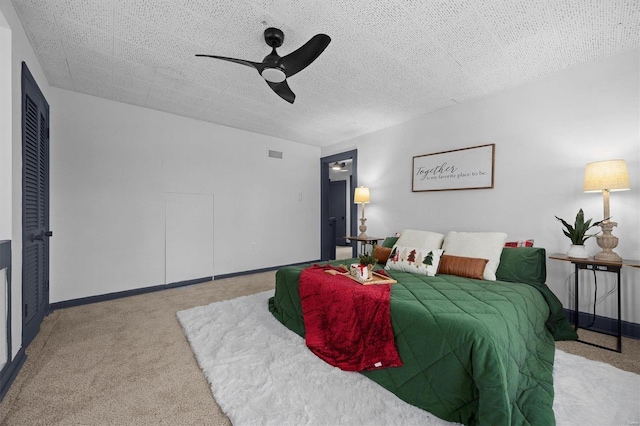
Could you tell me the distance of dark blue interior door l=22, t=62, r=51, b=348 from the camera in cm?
210

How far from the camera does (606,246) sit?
2207 millimetres

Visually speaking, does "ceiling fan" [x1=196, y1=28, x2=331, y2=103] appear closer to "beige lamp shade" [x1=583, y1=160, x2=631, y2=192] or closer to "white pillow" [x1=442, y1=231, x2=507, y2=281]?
"white pillow" [x1=442, y1=231, x2=507, y2=281]

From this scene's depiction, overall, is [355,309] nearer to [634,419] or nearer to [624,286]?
[634,419]

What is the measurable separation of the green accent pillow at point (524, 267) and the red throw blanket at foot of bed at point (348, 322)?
50.7 inches

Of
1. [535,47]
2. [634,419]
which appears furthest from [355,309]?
[535,47]

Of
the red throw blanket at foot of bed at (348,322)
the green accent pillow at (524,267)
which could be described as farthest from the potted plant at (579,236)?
the red throw blanket at foot of bed at (348,322)

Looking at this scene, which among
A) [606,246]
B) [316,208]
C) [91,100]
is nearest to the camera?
[606,246]

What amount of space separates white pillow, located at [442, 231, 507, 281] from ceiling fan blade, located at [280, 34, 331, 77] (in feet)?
7.48

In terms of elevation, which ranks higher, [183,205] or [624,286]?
[183,205]

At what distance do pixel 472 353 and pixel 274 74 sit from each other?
2.25m

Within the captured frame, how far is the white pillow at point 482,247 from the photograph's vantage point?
247cm

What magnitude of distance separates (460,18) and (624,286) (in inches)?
108

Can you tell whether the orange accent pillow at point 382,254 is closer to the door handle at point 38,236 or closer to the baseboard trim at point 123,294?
the baseboard trim at point 123,294


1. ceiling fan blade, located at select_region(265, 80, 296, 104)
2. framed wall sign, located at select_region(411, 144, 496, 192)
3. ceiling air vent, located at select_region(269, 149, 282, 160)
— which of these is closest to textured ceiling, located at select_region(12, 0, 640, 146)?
ceiling fan blade, located at select_region(265, 80, 296, 104)
